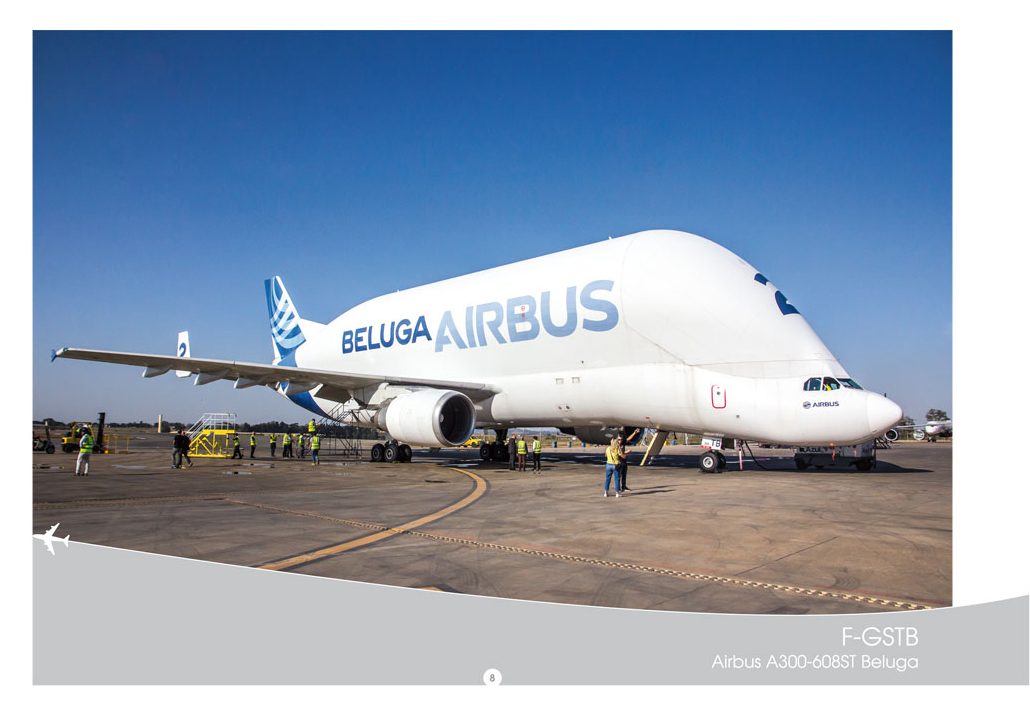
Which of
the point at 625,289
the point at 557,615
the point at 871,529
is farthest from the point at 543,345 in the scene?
Result: the point at 557,615

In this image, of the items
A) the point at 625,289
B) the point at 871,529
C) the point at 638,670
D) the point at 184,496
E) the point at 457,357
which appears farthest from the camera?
the point at 457,357

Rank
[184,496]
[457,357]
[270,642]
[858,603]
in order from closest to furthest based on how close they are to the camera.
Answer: [270,642]
[858,603]
[184,496]
[457,357]

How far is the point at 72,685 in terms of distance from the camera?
10.00ft

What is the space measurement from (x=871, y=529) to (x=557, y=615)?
6.30m

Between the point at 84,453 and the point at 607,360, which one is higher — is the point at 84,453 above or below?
below

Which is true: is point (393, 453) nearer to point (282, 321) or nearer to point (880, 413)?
point (282, 321)

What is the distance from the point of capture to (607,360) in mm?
17281

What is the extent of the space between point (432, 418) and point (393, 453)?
6353 mm

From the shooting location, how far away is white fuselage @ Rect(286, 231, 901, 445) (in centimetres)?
1441

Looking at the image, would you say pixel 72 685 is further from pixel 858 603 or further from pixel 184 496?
pixel 184 496

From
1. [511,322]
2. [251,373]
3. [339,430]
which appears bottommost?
[339,430]

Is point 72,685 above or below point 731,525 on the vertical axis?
above

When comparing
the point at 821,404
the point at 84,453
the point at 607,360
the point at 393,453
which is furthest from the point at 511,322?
the point at 84,453

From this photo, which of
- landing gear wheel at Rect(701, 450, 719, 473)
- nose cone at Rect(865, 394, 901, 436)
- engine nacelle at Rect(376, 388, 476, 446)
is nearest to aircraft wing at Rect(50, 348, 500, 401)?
engine nacelle at Rect(376, 388, 476, 446)
